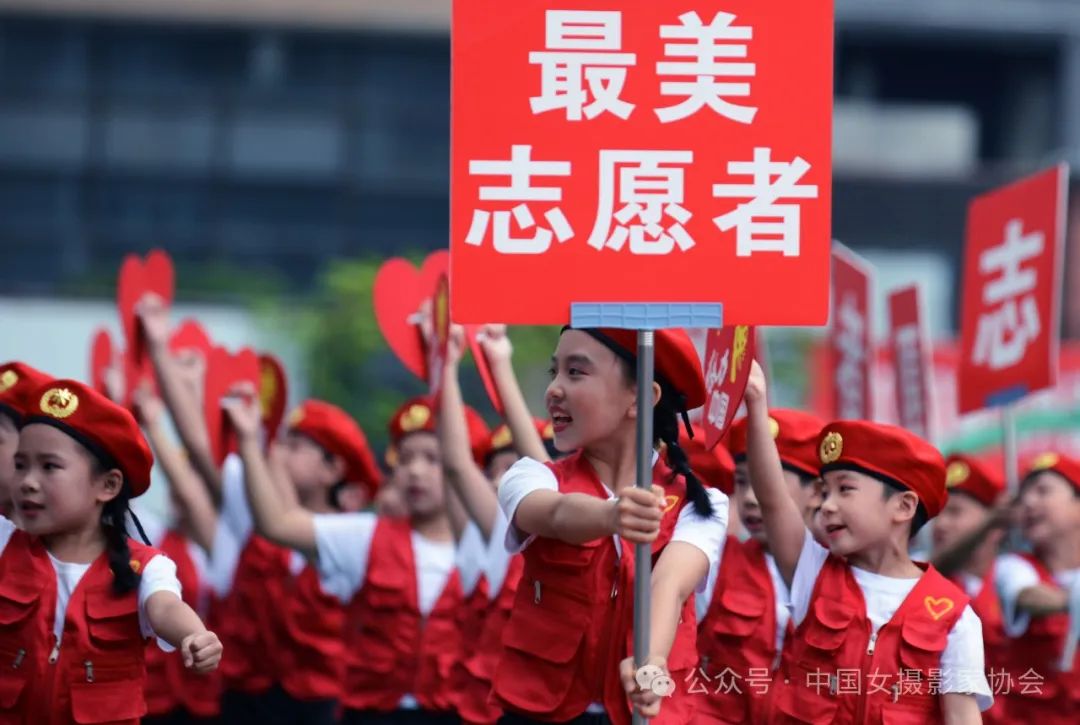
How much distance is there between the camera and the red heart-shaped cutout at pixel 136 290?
7656 mm

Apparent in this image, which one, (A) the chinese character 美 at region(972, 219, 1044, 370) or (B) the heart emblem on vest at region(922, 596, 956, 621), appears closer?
(B) the heart emblem on vest at region(922, 596, 956, 621)

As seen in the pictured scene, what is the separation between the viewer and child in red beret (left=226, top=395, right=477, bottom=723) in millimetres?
→ 7426

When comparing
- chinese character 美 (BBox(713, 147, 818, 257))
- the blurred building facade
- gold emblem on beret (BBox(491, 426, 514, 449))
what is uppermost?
the blurred building facade

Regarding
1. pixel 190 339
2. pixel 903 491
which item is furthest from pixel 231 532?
pixel 903 491

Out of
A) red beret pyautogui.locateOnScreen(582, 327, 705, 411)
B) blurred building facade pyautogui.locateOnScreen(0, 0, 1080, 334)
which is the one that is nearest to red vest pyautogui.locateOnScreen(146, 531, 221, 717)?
red beret pyautogui.locateOnScreen(582, 327, 705, 411)

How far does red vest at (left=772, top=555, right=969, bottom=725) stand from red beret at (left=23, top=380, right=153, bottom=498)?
71.3 inches

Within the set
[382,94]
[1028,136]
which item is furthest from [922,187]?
[382,94]

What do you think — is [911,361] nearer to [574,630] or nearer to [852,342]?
[852,342]

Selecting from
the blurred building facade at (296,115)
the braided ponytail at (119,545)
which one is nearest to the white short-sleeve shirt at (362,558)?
the braided ponytail at (119,545)

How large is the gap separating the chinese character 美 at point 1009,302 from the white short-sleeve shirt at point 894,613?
2.96 meters

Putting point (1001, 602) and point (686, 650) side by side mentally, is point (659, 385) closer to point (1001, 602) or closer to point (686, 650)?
point (686, 650)

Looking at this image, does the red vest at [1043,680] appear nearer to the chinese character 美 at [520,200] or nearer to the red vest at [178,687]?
the red vest at [178,687]

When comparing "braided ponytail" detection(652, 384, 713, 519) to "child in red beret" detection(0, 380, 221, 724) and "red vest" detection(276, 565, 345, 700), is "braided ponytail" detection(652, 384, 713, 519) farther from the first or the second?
→ "red vest" detection(276, 565, 345, 700)

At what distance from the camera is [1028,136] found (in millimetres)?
31531
